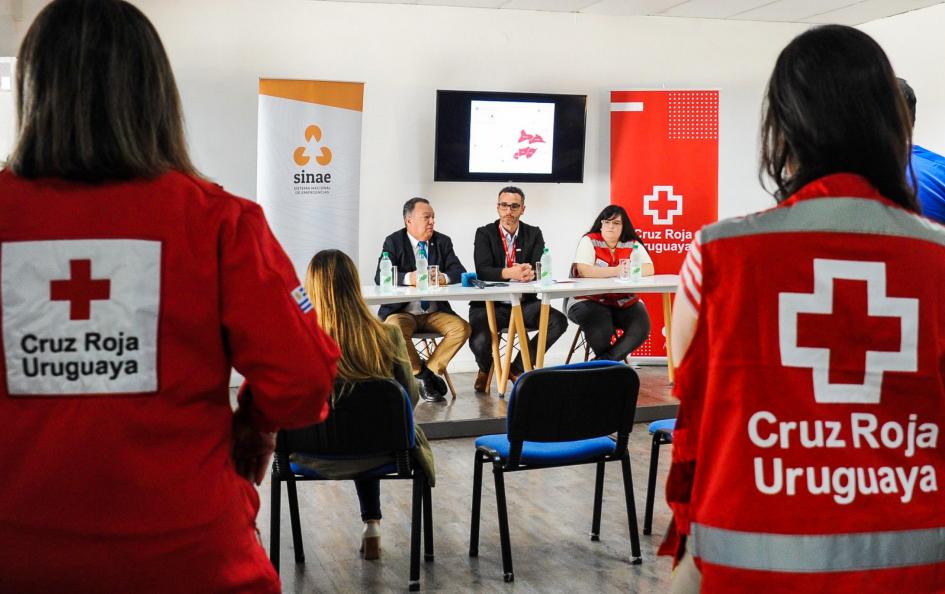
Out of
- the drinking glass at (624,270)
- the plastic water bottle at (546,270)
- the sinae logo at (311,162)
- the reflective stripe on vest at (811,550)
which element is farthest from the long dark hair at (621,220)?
the reflective stripe on vest at (811,550)

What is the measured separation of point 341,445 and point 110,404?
88.2 inches

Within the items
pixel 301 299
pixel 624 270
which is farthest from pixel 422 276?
pixel 301 299

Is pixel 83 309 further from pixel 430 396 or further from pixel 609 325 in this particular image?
pixel 609 325

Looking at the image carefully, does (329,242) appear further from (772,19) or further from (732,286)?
(732,286)

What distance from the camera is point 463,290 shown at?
20.6 ft

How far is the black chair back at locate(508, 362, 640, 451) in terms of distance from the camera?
136 inches

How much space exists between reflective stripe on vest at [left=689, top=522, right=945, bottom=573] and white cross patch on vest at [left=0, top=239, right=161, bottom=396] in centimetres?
73

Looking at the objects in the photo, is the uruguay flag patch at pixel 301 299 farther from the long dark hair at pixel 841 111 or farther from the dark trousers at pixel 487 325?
the dark trousers at pixel 487 325

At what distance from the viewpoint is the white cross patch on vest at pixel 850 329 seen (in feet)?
4.30

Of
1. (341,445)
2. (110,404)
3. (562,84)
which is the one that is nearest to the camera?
(110,404)

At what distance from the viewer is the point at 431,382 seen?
645 centimetres

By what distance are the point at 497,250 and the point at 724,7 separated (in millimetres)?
2833

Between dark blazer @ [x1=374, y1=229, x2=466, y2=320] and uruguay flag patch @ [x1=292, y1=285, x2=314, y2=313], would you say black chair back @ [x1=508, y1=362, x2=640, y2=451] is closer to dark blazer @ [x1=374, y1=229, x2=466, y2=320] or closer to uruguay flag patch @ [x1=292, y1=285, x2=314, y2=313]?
uruguay flag patch @ [x1=292, y1=285, x2=314, y2=313]

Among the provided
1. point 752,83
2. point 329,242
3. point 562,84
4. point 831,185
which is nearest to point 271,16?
point 329,242
